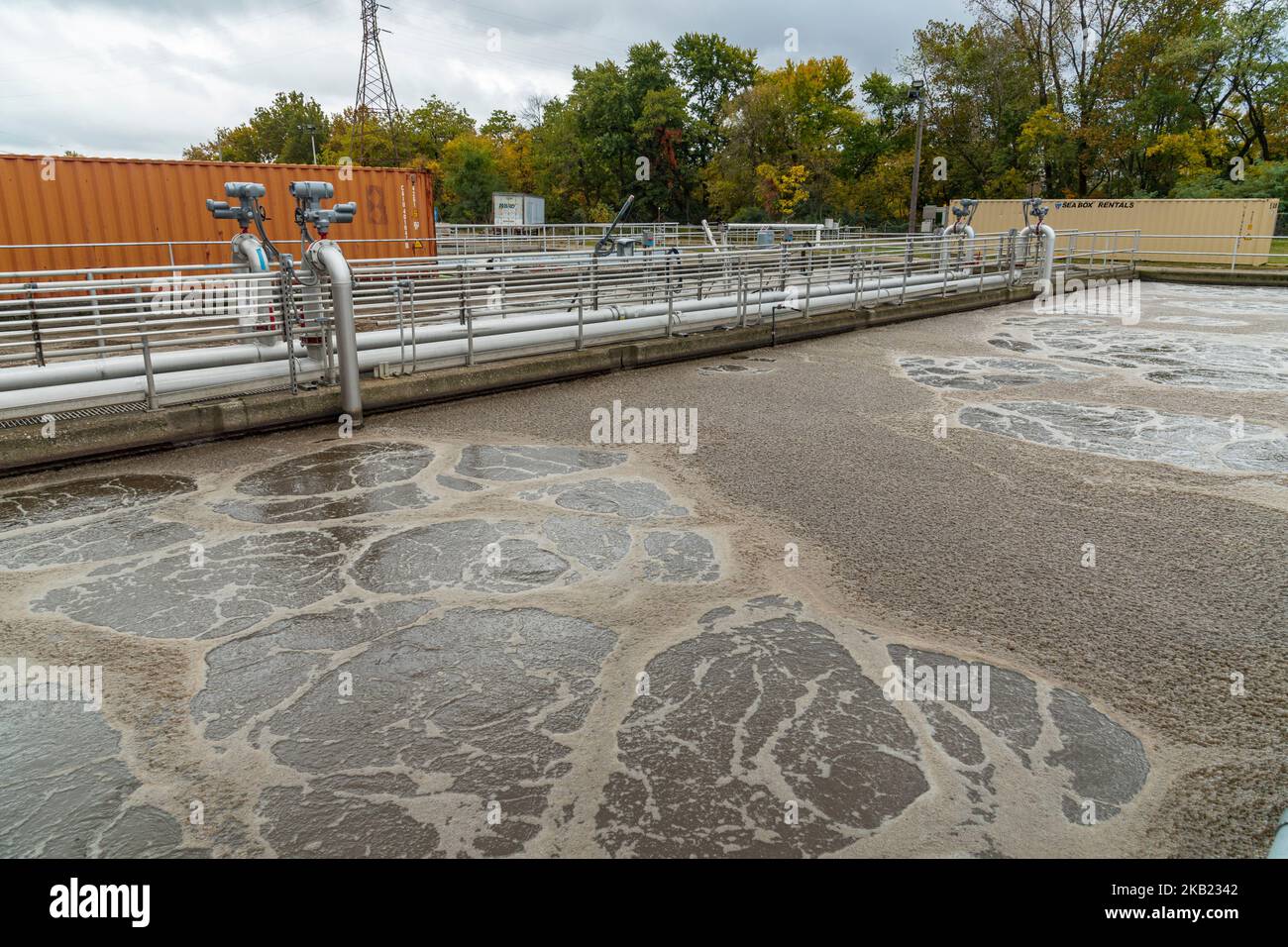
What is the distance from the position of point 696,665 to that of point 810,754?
82 cm

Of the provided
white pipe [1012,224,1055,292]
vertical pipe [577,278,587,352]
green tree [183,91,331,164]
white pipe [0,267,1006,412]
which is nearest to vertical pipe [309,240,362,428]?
white pipe [0,267,1006,412]

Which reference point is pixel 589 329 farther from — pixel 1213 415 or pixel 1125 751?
pixel 1125 751

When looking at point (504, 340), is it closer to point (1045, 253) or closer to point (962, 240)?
point (962, 240)

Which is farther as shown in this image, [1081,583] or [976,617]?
[1081,583]

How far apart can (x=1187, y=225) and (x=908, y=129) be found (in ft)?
95.9

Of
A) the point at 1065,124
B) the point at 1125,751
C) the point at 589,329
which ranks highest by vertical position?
the point at 1065,124

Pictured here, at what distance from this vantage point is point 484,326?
10.3 m

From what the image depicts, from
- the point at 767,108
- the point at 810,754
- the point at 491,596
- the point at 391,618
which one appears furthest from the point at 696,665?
the point at 767,108

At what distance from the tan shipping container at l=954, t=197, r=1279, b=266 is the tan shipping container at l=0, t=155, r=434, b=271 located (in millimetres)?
19507

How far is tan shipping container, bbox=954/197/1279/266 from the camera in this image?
83.7 feet

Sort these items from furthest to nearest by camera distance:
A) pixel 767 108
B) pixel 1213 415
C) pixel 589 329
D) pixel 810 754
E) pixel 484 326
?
pixel 767 108
pixel 589 329
pixel 484 326
pixel 1213 415
pixel 810 754

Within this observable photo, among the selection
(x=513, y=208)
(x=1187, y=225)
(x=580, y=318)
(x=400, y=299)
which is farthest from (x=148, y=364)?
(x=513, y=208)

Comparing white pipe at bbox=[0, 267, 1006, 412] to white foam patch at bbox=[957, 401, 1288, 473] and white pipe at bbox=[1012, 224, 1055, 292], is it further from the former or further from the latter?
white pipe at bbox=[1012, 224, 1055, 292]

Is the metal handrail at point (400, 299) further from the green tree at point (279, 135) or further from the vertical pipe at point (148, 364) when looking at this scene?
the green tree at point (279, 135)
